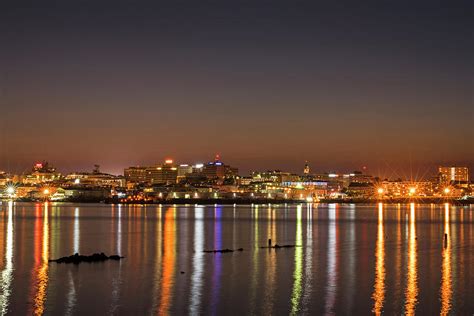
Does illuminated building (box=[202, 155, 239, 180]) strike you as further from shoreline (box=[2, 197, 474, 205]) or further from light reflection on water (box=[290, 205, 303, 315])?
light reflection on water (box=[290, 205, 303, 315])

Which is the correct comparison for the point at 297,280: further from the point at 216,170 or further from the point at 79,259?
the point at 216,170

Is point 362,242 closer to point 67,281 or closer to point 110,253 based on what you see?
point 110,253

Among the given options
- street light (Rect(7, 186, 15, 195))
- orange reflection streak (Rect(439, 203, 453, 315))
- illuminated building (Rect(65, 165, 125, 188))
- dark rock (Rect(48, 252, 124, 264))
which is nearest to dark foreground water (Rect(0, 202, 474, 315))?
orange reflection streak (Rect(439, 203, 453, 315))

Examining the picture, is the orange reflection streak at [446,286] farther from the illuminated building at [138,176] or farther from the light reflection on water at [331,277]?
the illuminated building at [138,176]

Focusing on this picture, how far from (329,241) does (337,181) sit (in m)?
149

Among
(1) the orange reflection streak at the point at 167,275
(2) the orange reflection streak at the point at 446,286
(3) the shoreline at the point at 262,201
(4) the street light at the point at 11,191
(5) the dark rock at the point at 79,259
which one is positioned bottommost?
(3) the shoreline at the point at 262,201

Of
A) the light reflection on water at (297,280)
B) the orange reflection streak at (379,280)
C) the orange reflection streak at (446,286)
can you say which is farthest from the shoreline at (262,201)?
the orange reflection streak at (446,286)

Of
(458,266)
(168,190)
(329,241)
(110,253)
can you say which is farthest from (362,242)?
(168,190)

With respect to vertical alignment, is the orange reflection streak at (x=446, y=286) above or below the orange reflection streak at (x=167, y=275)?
below

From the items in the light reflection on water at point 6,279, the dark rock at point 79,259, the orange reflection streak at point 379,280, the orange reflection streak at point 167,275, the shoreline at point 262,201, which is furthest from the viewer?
the shoreline at point 262,201

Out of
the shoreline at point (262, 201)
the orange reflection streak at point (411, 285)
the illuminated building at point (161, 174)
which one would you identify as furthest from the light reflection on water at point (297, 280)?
the illuminated building at point (161, 174)

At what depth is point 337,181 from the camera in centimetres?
18012

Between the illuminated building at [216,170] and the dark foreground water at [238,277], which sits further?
the illuminated building at [216,170]

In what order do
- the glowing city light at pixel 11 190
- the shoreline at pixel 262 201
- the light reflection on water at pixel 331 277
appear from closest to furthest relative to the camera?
1. the light reflection on water at pixel 331 277
2. the shoreline at pixel 262 201
3. the glowing city light at pixel 11 190
